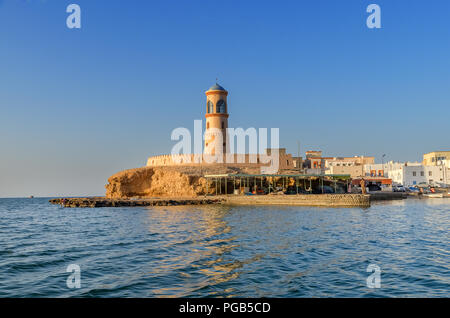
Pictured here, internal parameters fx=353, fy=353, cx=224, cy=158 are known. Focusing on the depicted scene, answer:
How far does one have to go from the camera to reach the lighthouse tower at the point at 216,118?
212ft

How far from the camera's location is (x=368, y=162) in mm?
97188

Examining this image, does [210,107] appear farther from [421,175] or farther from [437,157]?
[437,157]

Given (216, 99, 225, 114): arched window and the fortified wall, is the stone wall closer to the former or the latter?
the fortified wall

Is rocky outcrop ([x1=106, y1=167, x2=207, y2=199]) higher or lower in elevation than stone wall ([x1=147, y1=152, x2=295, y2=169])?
lower

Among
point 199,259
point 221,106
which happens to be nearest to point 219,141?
point 221,106

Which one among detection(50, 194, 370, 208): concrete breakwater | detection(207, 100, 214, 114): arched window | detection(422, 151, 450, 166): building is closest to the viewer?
detection(50, 194, 370, 208): concrete breakwater

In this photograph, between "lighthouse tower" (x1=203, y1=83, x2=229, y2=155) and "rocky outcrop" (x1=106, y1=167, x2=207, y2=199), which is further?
"lighthouse tower" (x1=203, y1=83, x2=229, y2=155)

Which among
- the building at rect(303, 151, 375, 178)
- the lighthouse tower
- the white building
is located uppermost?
the lighthouse tower

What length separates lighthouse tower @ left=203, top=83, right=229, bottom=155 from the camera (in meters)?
64.6

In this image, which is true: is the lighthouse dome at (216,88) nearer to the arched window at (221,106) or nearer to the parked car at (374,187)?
the arched window at (221,106)

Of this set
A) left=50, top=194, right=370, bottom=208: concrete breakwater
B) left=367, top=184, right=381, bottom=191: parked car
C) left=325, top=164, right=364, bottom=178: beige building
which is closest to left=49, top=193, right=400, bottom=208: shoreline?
left=50, top=194, right=370, bottom=208: concrete breakwater
